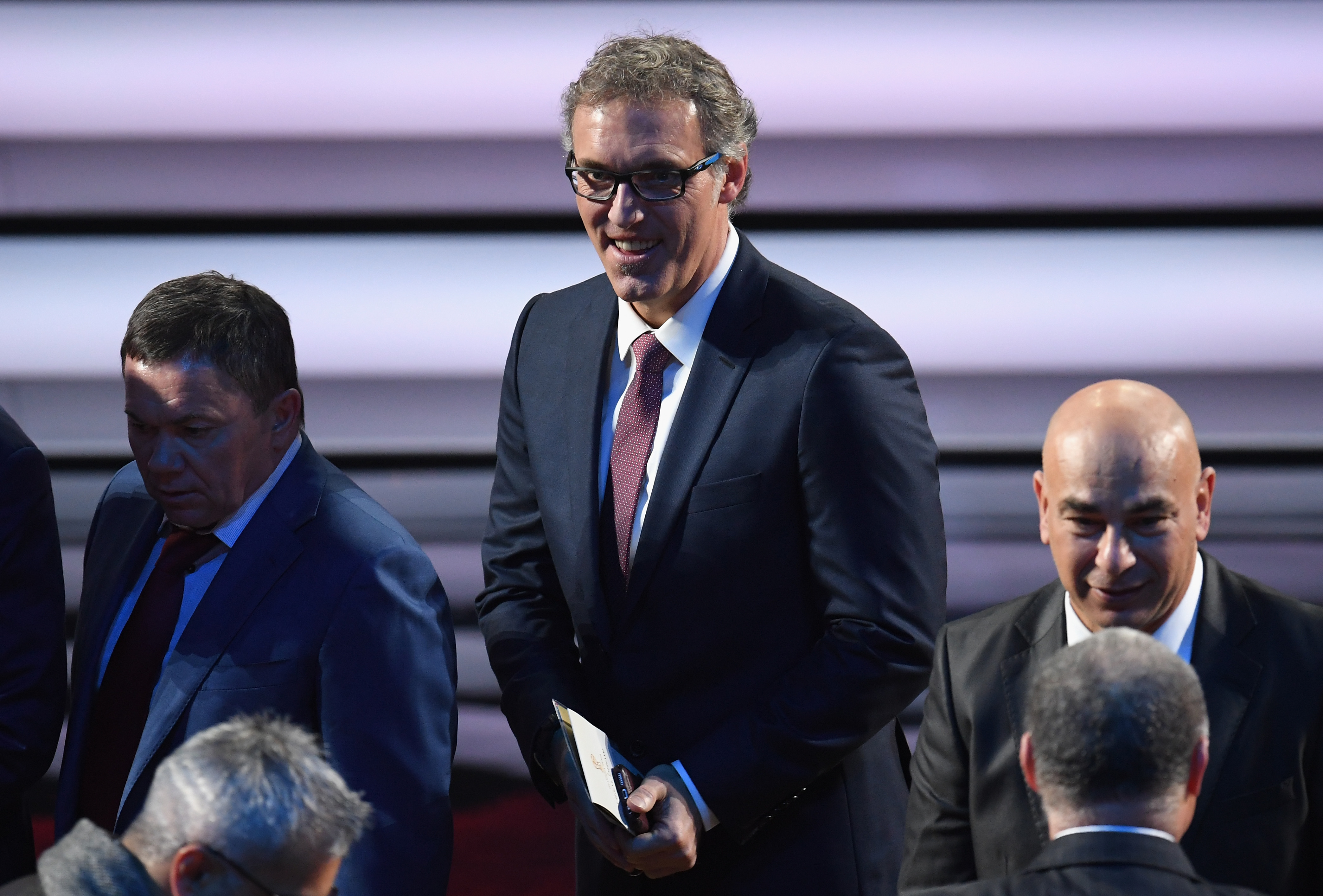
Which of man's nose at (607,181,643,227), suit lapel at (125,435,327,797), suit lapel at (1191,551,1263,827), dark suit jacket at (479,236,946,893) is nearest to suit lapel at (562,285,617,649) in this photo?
dark suit jacket at (479,236,946,893)

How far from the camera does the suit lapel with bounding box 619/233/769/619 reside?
2.39m

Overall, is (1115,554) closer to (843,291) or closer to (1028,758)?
(1028,758)

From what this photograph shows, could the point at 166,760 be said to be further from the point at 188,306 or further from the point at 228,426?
the point at 188,306

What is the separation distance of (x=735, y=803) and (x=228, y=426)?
0.96m

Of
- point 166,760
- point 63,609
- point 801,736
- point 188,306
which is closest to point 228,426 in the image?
point 188,306

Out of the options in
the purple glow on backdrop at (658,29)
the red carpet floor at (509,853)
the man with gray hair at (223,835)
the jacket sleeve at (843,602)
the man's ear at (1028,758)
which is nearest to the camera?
the man with gray hair at (223,835)

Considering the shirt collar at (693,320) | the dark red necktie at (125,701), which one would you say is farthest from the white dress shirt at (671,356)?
the dark red necktie at (125,701)

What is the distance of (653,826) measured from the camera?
2.30 meters

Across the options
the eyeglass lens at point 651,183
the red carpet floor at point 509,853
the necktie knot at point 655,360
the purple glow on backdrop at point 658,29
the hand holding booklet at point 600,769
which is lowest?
the red carpet floor at point 509,853

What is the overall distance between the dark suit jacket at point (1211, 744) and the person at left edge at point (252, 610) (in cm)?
74

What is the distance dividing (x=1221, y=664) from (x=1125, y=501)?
251 mm

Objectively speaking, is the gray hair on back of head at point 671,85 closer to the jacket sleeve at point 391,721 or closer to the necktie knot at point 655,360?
the necktie knot at point 655,360

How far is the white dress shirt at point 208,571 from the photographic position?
2.39m

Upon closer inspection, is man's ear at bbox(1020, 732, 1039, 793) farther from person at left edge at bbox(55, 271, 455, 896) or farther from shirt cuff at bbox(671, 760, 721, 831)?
person at left edge at bbox(55, 271, 455, 896)
